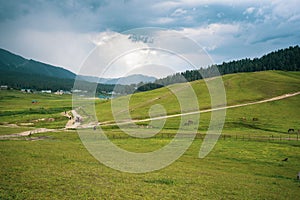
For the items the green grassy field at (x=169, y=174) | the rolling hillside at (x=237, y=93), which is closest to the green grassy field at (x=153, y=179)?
the green grassy field at (x=169, y=174)

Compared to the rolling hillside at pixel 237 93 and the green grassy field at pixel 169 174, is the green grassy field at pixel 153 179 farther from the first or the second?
the rolling hillside at pixel 237 93

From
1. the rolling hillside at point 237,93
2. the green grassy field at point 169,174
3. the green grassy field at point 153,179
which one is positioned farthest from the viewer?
the rolling hillside at point 237,93

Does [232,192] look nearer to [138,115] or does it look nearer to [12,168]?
[12,168]

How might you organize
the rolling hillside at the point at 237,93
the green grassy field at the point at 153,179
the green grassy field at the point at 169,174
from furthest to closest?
1. the rolling hillside at the point at 237,93
2. the green grassy field at the point at 169,174
3. the green grassy field at the point at 153,179

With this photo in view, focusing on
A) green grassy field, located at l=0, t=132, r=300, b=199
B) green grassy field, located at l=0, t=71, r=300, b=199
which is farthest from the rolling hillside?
green grassy field, located at l=0, t=132, r=300, b=199

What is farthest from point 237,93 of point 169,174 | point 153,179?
point 153,179

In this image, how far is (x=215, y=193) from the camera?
2273 centimetres

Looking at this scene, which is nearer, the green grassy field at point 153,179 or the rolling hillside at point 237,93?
the green grassy field at point 153,179

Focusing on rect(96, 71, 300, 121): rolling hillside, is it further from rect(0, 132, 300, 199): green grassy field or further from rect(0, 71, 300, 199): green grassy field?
rect(0, 132, 300, 199): green grassy field

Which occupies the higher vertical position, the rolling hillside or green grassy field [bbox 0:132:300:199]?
the rolling hillside

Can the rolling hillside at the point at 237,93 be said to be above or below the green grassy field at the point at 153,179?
above

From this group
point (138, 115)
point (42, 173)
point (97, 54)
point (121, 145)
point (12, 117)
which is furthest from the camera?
point (12, 117)

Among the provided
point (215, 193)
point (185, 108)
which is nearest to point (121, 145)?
point (215, 193)

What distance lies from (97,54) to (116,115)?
63651 millimetres
